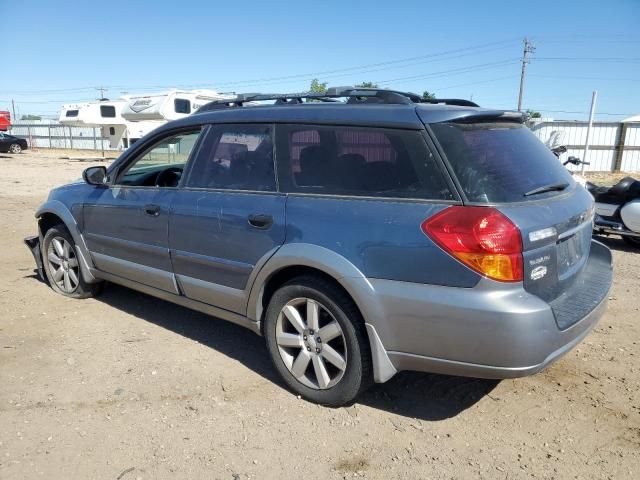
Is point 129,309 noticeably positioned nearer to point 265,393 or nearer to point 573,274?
point 265,393

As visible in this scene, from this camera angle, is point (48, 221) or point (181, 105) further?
point (181, 105)

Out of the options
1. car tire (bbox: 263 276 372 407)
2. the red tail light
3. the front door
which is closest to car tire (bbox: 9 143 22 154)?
the front door

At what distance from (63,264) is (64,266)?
2 cm

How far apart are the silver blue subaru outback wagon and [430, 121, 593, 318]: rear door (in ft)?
0.03

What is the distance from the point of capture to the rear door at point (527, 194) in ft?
8.58

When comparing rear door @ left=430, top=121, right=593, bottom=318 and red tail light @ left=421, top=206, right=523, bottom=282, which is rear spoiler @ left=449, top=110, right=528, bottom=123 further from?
red tail light @ left=421, top=206, right=523, bottom=282

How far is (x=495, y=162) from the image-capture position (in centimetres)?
284

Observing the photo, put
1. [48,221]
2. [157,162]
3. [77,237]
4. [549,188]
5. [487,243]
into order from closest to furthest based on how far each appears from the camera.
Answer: [487,243] < [549,188] < [157,162] < [77,237] < [48,221]

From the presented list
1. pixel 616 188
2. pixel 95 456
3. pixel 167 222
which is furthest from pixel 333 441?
pixel 616 188

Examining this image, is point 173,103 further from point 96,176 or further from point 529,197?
point 529,197


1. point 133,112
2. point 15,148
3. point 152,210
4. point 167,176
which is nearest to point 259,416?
point 152,210

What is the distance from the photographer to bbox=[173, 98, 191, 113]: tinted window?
907 inches

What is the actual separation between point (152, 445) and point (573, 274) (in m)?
2.47

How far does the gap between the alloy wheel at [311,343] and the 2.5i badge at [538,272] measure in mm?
1057
